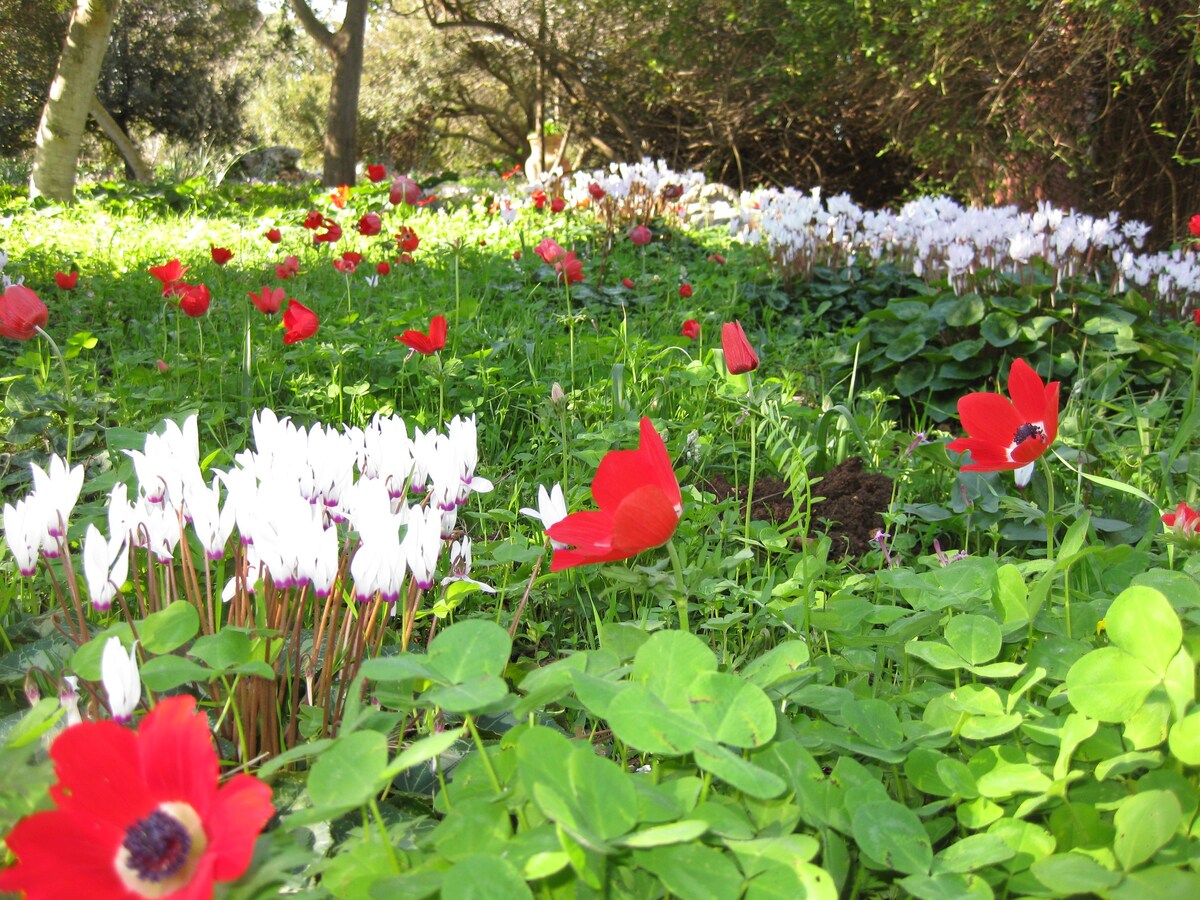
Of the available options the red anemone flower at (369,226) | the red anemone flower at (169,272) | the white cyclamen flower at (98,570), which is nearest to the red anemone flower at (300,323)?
the red anemone flower at (169,272)

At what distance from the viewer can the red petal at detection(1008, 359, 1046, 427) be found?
1.69m

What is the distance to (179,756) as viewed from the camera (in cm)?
83

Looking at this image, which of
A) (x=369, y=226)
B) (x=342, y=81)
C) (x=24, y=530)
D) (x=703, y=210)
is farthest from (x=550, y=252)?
(x=342, y=81)

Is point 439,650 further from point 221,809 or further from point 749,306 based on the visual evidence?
point 749,306

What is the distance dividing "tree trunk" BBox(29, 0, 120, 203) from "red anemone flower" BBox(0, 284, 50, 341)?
10110mm

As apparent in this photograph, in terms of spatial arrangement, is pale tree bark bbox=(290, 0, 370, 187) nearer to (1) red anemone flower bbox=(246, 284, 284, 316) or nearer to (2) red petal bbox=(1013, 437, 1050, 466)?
(1) red anemone flower bbox=(246, 284, 284, 316)

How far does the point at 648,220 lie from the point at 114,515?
7.12 meters

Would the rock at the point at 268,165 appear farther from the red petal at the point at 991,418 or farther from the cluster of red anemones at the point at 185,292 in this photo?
the red petal at the point at 991,418

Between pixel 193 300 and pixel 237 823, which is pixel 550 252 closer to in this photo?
pixel 193 300

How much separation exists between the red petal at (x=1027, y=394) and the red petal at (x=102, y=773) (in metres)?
1.52

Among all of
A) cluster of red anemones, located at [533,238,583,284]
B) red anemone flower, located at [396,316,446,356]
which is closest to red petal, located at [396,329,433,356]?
red anemone flower, located at [396,316,446,356]

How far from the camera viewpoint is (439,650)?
1091mm

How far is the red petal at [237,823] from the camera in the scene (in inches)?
30.1

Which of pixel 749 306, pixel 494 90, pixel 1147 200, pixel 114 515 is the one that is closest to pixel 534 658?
pixel 114 515
